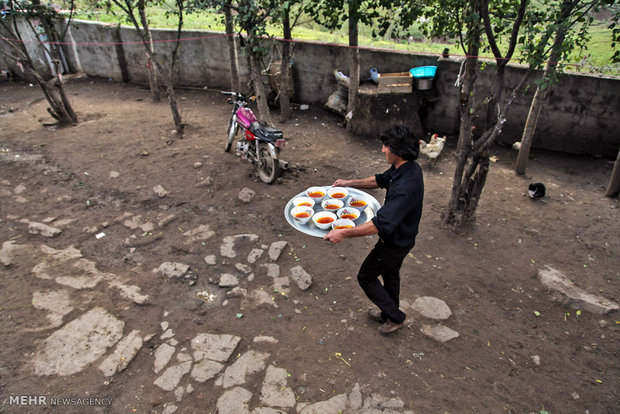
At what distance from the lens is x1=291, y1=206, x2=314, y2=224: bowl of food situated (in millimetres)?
4293

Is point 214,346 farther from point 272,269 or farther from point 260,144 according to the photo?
point 260,144

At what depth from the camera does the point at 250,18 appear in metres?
5.64

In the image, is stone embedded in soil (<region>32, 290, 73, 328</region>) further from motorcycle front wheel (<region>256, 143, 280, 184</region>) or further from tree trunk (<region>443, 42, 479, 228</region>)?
tree trunk (<region>443, 42, 479, 228</region>)

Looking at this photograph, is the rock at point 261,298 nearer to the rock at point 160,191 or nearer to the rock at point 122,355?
the rock at point 122,355

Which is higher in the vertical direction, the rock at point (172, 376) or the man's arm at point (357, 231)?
the man's arm at point (357, 231)

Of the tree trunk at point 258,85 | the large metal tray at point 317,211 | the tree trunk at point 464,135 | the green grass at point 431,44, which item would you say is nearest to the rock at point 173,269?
the large metal tray at point 317,211

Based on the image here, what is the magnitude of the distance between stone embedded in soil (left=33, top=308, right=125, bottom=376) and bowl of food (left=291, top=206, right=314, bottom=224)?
2110 millimetres

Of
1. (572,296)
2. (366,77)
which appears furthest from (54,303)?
(366,77)

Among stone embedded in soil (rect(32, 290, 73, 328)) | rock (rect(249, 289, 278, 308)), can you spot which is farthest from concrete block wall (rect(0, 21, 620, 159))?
stone embedded in soil (rect(32, 290, 73, 328))

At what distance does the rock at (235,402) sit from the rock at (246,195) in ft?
10.1

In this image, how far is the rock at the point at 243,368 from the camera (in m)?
3.24

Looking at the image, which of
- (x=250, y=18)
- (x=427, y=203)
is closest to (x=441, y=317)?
(x=427, y=203)

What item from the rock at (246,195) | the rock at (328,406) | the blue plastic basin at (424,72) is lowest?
the rock at (328,406)

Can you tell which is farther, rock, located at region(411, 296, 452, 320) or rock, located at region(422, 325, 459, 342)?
rock, located at region(411, 296, 452, 320)
